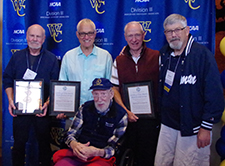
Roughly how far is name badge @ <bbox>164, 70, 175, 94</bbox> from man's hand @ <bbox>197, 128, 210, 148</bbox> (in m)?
0.53

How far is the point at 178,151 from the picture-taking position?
219 cm

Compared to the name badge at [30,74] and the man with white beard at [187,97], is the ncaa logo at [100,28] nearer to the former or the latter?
the name badge at [30,74]

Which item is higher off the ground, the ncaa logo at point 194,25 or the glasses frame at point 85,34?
the ncaa logo at point 194,25

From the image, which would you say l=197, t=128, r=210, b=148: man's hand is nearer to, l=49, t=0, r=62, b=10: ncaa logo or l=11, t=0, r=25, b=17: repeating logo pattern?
l=49, t=0, r=62, b=10: ncaa logo

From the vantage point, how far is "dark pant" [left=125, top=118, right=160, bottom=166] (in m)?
2.45

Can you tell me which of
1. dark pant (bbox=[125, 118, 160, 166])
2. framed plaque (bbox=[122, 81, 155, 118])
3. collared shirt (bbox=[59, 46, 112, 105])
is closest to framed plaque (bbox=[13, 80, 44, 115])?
collared shirt (bbox=[59, 46, 112, 105])

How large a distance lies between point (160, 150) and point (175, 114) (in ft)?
1.63

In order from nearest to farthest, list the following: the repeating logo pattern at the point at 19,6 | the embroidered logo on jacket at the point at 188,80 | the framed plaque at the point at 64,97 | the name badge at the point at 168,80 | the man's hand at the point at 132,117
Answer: the embroidered logo on jacket at the point at 188,80 < the name badge at the point at 168,80 < the man's hand at the point at 132,117 < the framed plaque at the point at 64,97 < the repeating logo pattern at the point at 19,6

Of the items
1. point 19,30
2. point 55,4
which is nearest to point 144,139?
point 55,4

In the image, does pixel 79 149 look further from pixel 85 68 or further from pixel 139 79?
pixel 85 68

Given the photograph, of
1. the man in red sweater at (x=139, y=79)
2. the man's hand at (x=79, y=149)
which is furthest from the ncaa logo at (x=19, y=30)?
the man's hand at (x=79, y=149)

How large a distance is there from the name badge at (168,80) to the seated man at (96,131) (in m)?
0.55

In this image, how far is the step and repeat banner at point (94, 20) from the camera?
3.03 m

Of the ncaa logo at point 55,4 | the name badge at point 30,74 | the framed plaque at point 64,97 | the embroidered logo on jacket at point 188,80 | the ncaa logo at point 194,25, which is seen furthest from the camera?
the ncaa logo at point 55,4
